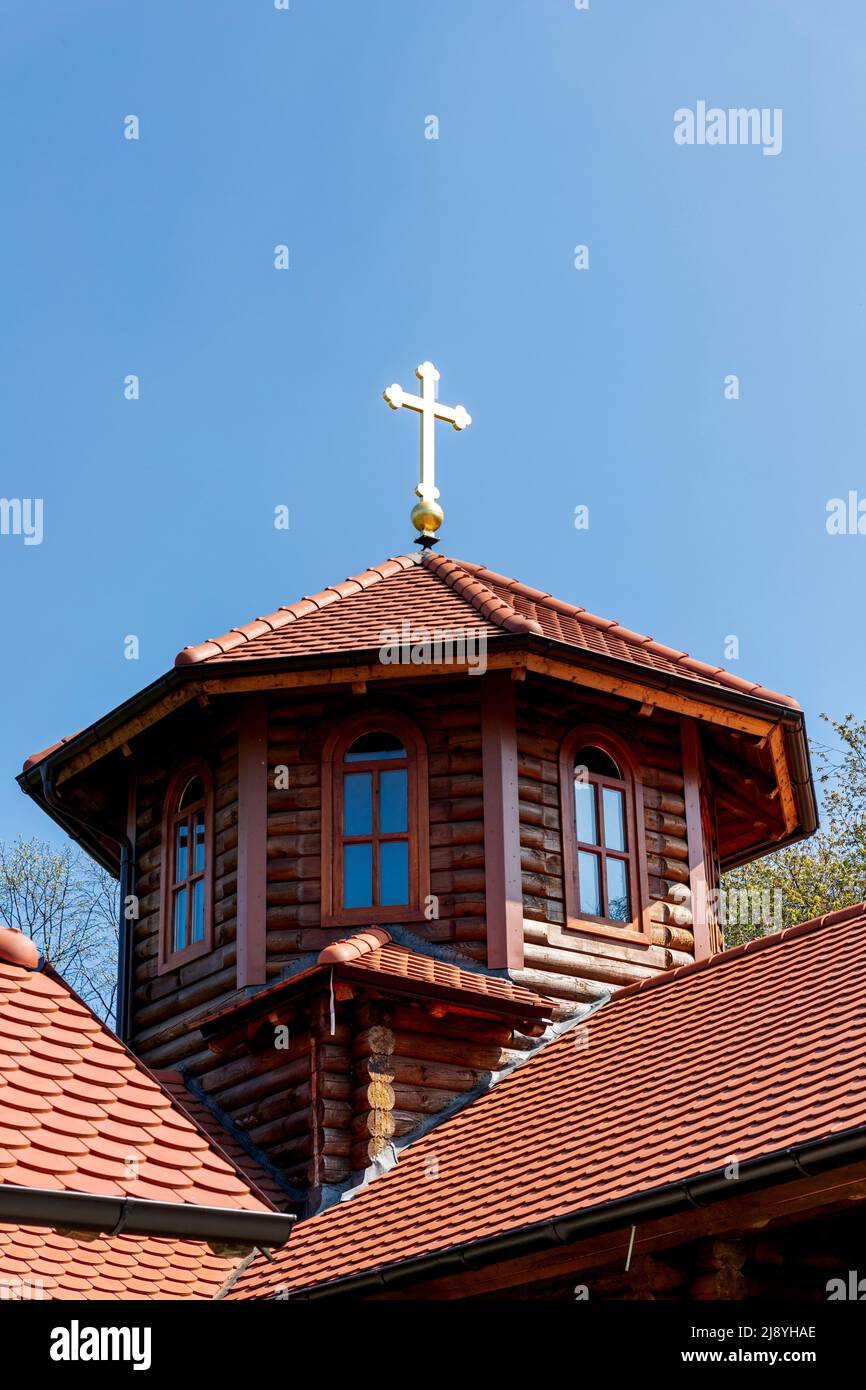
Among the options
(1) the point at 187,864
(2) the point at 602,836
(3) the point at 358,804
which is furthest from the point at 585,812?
(1) the point at 187,864

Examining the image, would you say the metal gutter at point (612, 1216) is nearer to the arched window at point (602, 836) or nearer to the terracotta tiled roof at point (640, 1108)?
the terracotta tiled roof at point (640, 1108)

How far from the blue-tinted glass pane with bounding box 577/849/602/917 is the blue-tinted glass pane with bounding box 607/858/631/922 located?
9 centimetres

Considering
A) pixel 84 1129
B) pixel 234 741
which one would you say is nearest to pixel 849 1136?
pixel 84 1129

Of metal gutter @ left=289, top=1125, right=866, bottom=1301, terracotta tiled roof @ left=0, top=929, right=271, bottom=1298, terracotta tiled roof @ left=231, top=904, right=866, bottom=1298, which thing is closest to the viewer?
metal gutter @ left=289, top=1125, right=866, bottom=1301

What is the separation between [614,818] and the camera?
497 inches

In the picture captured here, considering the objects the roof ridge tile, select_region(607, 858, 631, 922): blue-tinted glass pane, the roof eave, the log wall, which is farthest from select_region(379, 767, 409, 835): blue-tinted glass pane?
the roof ridge tile

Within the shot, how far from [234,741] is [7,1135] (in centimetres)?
564

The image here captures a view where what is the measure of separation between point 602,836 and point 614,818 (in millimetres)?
198

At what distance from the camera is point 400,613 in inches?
507

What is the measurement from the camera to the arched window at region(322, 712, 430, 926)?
39.6ft

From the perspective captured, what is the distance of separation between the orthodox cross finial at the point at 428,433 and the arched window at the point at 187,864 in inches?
123

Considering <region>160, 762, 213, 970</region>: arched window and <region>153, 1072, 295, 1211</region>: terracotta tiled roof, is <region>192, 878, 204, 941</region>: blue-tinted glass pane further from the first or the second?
<region>153, 1072, 295, 1211</region>: terracotta tiled roof
